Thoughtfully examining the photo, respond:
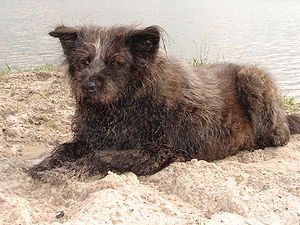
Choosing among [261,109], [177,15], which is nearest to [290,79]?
[261,109]

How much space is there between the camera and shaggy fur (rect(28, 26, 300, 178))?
500 cm

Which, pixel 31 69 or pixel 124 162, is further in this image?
pixel 31 69

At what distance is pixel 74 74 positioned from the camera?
5.29 metres

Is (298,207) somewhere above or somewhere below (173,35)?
above

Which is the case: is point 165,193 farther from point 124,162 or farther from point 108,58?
point 108,58

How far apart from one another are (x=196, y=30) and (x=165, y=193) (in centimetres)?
1409

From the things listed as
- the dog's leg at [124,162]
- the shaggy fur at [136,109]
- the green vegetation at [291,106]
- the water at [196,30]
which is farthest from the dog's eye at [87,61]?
the green vegetation at [291,106]

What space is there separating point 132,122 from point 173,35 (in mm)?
11611

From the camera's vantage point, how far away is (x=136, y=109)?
524cm

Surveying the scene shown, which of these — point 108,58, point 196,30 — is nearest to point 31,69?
point 108,58

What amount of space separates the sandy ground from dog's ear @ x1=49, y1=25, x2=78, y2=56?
1.50 meters

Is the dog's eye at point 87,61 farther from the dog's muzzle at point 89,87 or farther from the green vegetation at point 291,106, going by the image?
the green vegetation at point 291,106

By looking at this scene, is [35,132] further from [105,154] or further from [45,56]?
[45,56]

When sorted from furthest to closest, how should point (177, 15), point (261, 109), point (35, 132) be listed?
point (177, 15)
point (35, 132)
point (261, 109)
